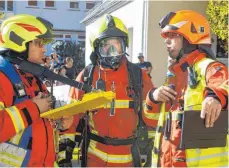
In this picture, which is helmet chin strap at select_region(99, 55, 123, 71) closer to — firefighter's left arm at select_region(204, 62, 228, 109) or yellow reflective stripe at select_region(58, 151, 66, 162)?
yellow reflective stripe at select_region(58, 151, 66, 162)

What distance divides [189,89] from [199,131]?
339mm

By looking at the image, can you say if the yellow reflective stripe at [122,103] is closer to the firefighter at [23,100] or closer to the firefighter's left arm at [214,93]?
the firefighter at [23,100]

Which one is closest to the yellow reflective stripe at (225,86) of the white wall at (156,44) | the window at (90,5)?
the white wall at (156,44)

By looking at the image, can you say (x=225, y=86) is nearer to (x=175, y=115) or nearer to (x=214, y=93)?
(x=214, y=93)

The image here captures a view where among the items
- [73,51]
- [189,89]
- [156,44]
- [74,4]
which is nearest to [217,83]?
[189,89]

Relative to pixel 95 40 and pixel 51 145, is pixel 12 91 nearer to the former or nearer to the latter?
pixel 51 145

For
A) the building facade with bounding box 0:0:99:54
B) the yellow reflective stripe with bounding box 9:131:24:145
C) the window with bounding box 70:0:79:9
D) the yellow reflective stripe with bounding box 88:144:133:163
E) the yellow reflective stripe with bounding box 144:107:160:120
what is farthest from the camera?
the window with bounding box 70:0:79:9

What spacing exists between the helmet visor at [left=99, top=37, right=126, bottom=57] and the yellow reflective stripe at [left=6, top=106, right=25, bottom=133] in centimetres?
118

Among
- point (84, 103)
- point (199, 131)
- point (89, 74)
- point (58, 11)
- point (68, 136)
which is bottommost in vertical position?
point (68, 136)

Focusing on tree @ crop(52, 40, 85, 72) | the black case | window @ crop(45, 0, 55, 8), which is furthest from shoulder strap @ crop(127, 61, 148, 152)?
window @ crop(45, 0, 55, 8)

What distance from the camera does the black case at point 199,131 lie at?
245cm

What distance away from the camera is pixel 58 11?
28.6 meters

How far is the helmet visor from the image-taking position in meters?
3.50

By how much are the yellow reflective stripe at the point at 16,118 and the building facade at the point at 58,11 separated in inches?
1010
